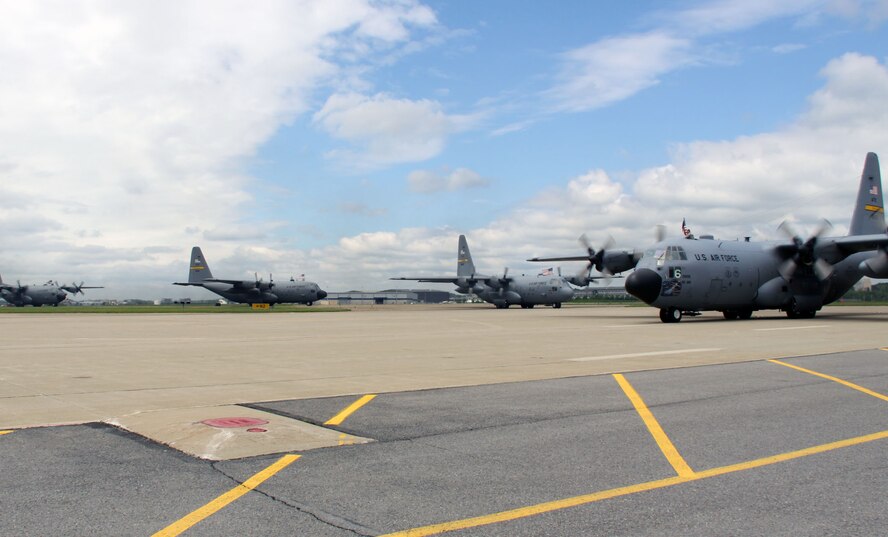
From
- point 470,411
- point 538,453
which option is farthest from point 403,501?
point 470,411

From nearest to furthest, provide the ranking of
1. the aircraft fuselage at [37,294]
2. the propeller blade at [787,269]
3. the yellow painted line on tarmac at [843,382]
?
the yellow painted line on tarmac at [843,382] < the propeller blade at [787,269] < the aircraft fuselage at [37,294]

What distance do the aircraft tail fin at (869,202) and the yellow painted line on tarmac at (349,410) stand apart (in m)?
44.2

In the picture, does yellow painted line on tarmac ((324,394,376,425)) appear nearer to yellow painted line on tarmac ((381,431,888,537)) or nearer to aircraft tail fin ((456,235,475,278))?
yellow painted line on tarmac ((381,431,888,537))

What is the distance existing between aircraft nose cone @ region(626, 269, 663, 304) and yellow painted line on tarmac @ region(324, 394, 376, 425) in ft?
83.3

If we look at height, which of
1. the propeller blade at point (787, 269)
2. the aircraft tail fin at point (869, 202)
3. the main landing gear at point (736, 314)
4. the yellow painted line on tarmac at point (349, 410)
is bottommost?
the yellow painted line on tarmac at point (349, 410)

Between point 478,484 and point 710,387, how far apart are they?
7.72 m

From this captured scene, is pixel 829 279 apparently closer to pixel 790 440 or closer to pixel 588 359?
pixel 588 359

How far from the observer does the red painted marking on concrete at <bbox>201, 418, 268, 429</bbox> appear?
8.98m

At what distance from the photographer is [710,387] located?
500 inches

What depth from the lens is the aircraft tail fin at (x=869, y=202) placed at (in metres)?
45.8

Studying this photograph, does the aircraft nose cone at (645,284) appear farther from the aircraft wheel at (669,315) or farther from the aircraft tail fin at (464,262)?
Result: the aircraft tail fin at (464,262)

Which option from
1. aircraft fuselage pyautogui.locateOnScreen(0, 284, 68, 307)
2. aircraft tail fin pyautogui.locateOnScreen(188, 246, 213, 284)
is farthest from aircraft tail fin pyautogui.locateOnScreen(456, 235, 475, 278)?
aircraft fuselage pyautogui.locateOnScreen(0, 284, 68, 307)

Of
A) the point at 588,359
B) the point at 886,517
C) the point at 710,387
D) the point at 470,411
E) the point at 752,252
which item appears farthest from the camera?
the point at 752,252

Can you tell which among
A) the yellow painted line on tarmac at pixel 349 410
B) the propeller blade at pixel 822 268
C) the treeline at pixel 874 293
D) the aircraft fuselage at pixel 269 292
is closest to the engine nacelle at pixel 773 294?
the propeller blade at pixel 822 268
